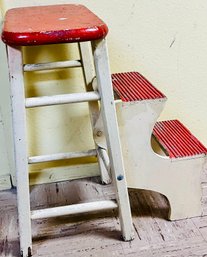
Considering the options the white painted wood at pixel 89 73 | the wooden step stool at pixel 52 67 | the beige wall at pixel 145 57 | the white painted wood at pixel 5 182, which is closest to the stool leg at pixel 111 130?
the wooden step stool at pixel 52 67

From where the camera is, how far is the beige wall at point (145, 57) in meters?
1.05

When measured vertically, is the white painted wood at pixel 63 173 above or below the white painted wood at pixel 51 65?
below

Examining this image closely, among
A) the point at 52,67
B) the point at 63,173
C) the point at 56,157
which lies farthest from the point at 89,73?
the point at 63,173

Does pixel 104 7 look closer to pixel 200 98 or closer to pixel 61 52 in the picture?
pixel 61 52

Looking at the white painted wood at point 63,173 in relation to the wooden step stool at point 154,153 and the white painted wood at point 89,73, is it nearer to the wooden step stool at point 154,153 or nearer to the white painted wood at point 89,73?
the white painted wood at point 89,73

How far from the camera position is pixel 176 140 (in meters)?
1.04

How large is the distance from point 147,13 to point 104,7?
0.13 meters

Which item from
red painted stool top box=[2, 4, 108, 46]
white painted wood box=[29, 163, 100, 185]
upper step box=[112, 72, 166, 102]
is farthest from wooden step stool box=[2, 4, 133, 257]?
white painted wood box=[29, 163, 100, 185]

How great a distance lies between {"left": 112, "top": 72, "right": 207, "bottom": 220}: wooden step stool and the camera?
0.88 meters

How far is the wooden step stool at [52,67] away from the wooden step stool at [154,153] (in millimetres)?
70

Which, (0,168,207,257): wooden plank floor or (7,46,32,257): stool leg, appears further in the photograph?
(0,168,207,257): wooden plank floor

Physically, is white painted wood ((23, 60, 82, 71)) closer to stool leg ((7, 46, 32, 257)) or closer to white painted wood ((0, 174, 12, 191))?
stool leg ((7, 46, 32, 257))

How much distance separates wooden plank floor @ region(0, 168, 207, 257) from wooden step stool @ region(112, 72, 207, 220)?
6cm

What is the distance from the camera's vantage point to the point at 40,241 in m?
0.99
